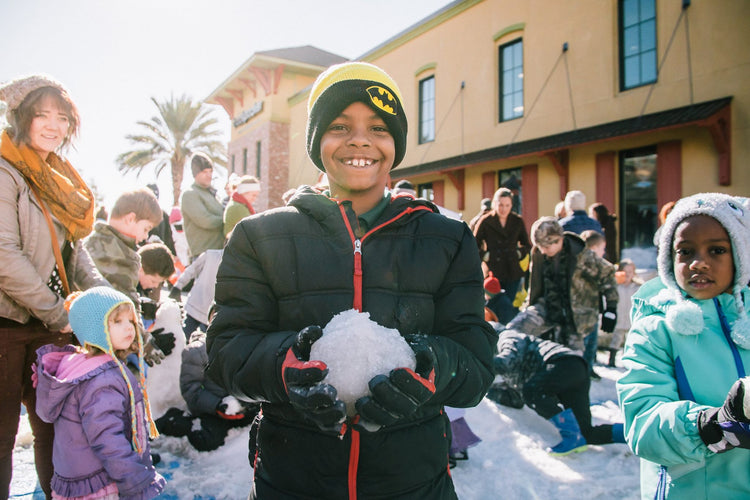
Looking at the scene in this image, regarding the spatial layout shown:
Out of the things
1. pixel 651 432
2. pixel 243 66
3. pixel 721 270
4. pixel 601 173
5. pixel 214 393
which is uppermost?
pixel 243 66

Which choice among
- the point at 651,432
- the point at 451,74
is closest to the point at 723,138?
the point at 451,74

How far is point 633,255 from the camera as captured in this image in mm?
9453

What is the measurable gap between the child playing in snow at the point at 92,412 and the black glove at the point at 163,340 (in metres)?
1.47

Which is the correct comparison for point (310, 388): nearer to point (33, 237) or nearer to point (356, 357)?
point (356, 357)

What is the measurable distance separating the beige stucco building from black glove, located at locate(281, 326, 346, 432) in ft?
30.4

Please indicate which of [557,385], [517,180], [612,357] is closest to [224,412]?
[557,385]

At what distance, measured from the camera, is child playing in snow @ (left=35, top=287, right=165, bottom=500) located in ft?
7.30

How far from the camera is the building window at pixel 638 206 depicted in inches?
367

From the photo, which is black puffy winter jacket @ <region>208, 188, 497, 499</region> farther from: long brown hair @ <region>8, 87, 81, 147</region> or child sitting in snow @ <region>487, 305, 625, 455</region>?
child sitting in snow @ <region>487, 305, 625, 455</region>

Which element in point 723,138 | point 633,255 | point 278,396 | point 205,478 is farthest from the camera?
point 633,255

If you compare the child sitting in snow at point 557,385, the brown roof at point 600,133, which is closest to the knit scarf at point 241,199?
the child sitting in snow at point 557,385

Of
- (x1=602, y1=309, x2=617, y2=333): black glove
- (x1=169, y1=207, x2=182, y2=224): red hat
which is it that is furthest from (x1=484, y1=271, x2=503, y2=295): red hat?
(x1=169, y1=207, x2=182, y2=224): red hat

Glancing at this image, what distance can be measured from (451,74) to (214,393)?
40.7 ft

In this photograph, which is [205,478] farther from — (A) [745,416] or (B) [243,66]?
(B) [243,66]
